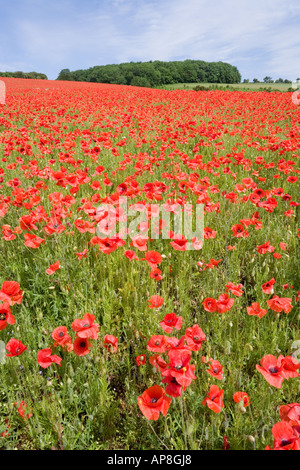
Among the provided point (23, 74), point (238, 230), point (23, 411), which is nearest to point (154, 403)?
point (23, 411)

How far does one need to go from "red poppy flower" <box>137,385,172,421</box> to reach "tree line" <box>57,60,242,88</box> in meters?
50.1

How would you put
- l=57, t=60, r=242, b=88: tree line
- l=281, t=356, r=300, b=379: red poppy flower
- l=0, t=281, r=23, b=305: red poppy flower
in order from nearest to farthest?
l=281, t=356, r=300, b=379: red poppy flower → l=0, t=281, r=23, b=305: red poppy flower → l=57, t=60, r=242, b=88: tree line

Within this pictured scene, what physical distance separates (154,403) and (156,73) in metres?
63.3

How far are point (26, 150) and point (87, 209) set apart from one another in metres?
2.75

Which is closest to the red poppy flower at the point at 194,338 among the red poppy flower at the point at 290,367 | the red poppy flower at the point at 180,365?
the red poppy flower at the point at 180,365

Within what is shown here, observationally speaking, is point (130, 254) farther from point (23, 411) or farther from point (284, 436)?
point (284, 436)

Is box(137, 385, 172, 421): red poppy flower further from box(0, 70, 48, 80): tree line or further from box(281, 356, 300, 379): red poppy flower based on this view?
box(0, 70, 48, 80): tree line

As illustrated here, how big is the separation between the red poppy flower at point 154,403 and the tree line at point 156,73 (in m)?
50.1

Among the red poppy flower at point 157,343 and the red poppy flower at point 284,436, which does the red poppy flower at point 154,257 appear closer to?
the red poppy flower at point 157,343

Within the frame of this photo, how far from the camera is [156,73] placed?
5634cm

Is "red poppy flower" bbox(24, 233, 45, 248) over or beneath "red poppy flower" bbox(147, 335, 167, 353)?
over

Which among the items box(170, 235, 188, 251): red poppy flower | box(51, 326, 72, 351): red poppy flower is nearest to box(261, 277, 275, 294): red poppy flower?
box(170, 235, 188, 251): red poppy flower

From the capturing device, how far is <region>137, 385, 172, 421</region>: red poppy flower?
1.11 meters
